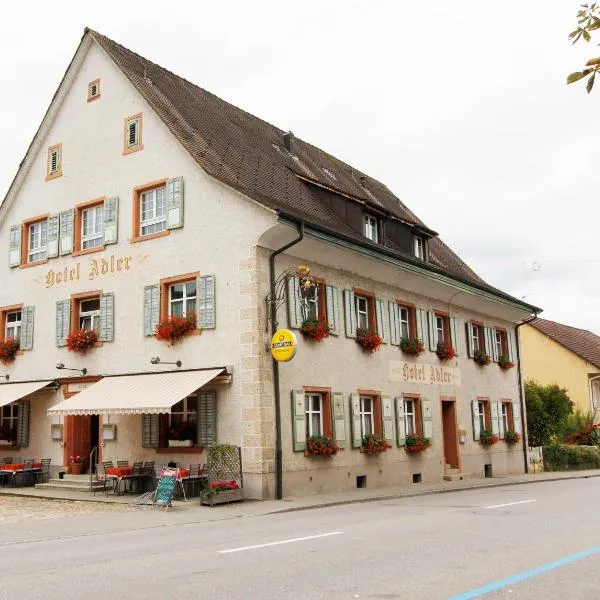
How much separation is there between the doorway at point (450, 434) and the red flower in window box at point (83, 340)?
1145 cm

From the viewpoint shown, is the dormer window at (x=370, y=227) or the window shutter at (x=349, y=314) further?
the dormer window at (x=370, y=227)

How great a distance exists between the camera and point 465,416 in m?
27.4

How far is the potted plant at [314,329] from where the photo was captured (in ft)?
65.0

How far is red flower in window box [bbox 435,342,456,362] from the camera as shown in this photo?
26.1 meters

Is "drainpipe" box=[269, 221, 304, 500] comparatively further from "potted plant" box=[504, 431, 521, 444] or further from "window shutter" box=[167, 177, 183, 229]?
"potted plant" box=[504, 431, 521, 444]

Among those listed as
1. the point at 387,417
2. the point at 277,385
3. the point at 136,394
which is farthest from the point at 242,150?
the point at 387,417

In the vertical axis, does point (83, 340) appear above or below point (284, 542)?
above

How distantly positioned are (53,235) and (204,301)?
21.6 ft

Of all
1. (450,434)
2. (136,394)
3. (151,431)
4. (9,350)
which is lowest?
(450,434)

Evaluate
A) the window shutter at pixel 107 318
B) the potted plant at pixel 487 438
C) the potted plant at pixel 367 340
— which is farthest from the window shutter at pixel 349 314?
the potted plant at pixel 487 438

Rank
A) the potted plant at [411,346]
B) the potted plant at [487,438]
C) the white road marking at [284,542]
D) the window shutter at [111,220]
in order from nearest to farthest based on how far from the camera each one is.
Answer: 1. the white road marking at [284,542]
2. the window shutter at [111,220]
3. the potted plant at [411,346]
4. the potted plant at [487,438]

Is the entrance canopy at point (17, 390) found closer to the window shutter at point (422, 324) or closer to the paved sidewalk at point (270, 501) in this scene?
the paved sidewalk at point (270, 501)

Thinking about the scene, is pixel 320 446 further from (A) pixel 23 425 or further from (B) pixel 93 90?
(B) pixel 93 90

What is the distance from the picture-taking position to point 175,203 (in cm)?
2052
